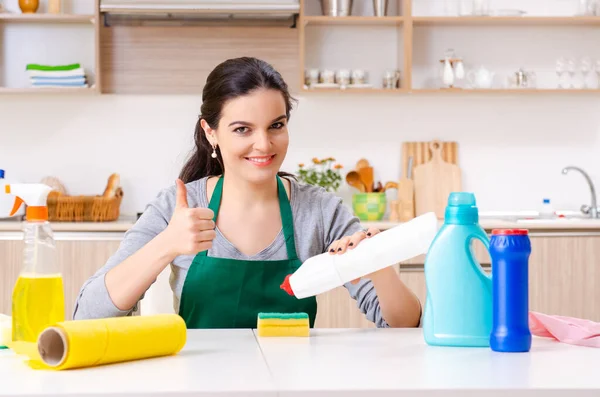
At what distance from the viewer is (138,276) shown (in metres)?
1.76

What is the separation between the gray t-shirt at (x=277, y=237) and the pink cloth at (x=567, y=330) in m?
0.41

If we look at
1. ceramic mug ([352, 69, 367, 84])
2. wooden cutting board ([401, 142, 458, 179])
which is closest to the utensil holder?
ceramic mug ([352, 69, 367, 84])

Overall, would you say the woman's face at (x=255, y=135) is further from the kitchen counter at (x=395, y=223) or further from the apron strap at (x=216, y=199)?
the kitchen counter at (x=395, y=223)

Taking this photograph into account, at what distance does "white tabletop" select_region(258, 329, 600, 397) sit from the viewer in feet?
3.69

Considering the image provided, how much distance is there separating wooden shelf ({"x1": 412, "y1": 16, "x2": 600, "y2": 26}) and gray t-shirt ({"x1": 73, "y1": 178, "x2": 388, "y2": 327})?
2.09 metres

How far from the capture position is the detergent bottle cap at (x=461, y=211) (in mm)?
1440

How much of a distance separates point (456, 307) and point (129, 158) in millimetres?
3031

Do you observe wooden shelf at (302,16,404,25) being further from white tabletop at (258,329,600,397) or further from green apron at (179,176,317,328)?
white tabletop at (258,329,600,397)

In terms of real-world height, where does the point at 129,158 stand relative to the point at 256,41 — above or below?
below

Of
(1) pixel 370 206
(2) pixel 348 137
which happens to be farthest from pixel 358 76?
(1) pixel 370 206

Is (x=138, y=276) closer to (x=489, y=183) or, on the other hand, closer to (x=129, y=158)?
(x=129, y=158)

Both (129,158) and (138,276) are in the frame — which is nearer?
(138,276)

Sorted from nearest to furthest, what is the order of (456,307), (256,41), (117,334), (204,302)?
(117,334)
(456,307)
(204,302)
(256,41)

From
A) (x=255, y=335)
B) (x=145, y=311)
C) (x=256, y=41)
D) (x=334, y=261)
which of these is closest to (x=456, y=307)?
(x=334, y=261)
